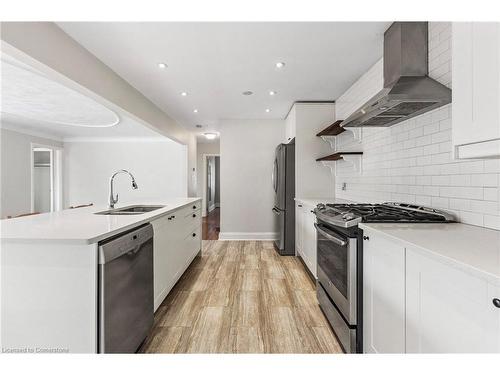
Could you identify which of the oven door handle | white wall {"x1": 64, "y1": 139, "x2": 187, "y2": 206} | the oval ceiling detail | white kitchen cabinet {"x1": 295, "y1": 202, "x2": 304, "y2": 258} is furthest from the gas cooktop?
white wall {"x1": 64, "y1": 139, "x2": 187, "y2": 206}

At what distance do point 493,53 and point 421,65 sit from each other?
105 centimetres

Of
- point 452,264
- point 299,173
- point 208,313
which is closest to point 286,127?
point 299,173

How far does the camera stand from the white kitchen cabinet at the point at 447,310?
803mm

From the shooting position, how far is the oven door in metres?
1.63

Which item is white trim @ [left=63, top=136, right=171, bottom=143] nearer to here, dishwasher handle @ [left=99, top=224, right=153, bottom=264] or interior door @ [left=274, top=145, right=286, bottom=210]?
interior door @ [left=274, top=145, right=286, bottom=210]

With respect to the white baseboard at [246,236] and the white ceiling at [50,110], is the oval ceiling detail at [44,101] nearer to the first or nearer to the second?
the white ceiling at [50,110]

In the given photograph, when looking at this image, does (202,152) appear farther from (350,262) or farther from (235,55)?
(350,262)

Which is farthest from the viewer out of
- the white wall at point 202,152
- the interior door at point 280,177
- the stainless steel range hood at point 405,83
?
the white wall at point 202,152

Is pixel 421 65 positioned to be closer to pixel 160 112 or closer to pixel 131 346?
pixel 131 346

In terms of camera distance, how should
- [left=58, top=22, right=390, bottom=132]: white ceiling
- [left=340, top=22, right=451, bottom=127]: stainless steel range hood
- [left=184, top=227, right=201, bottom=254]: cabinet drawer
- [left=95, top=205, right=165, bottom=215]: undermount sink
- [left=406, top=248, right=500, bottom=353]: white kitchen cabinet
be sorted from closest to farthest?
[left=406, top=248, right=500, bottom=353]: white kitchen cabinet → [left=340, top=22, right=451, bottom=127]: stainless steel range hood → [left=58, top=22, right=390, bottom=132]: white ceiling → [left=95, top=205, right=165, bottom=215]: undermount sink → [left=184, top=227, right=201, bottom=254]: cabinet drawer

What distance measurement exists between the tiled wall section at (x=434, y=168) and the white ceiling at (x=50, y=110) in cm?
301

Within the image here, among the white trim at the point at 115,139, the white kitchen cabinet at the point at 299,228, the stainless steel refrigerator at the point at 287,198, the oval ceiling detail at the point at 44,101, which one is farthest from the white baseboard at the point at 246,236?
the white trim at the point at 115,139

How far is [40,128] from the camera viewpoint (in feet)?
19.6

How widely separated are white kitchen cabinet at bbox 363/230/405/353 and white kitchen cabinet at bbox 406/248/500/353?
2.2 inches
